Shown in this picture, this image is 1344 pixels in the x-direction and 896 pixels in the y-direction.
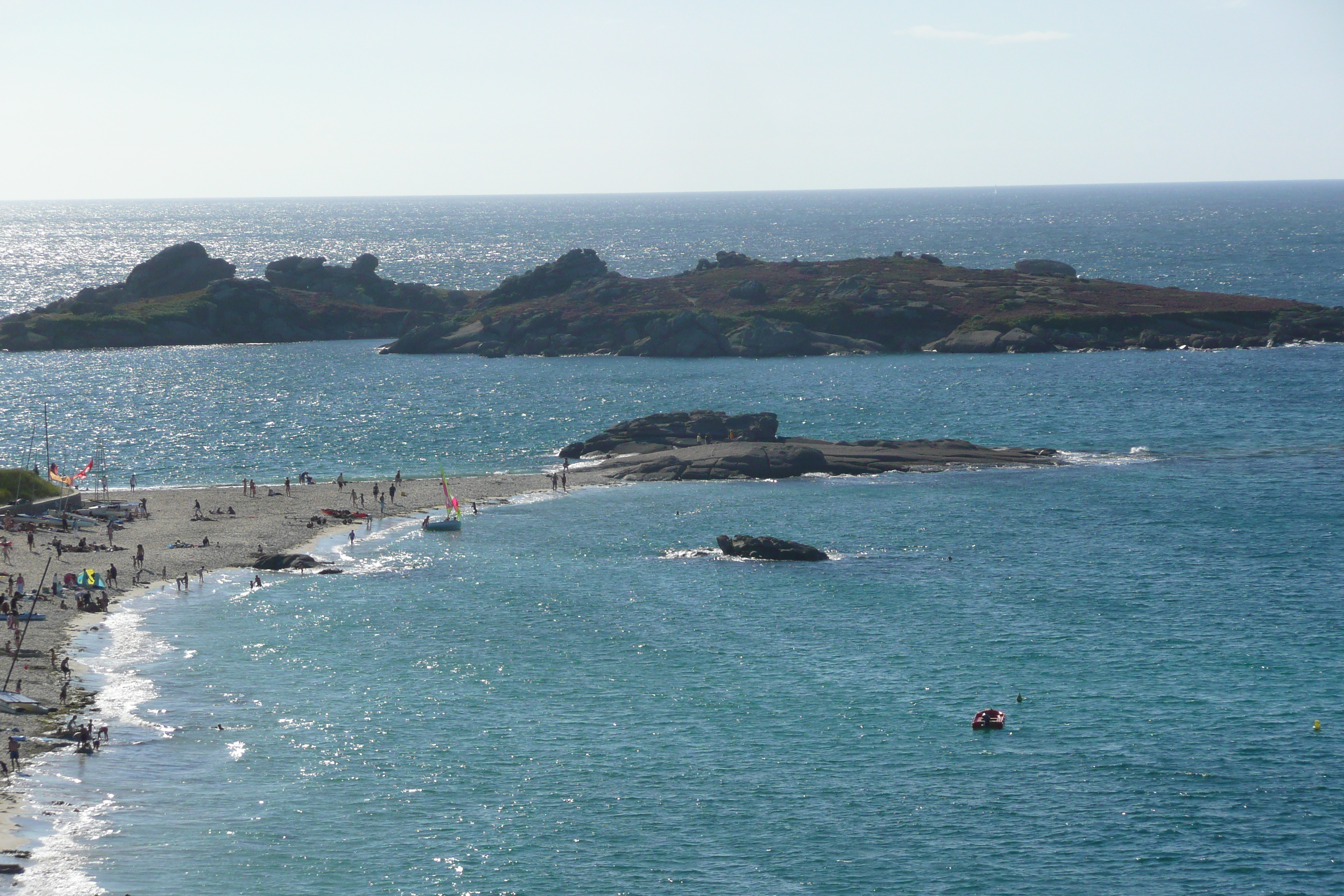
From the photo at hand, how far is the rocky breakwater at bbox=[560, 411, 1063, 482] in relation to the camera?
98.7m

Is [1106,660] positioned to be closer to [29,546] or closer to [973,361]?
[29,546]

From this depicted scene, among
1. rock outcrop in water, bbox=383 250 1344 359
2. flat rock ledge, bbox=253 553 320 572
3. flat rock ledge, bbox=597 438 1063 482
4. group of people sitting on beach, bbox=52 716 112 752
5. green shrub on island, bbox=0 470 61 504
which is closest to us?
group of people sitting on beach, bbox=52 716 112 752

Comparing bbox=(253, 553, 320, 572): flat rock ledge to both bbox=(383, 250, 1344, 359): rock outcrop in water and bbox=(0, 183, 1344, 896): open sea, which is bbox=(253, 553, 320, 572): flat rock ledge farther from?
bbox=(383, 250, 1344, 359): rock outcrop in water

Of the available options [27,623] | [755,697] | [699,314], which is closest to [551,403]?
[699,314]

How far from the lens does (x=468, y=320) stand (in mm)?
182375

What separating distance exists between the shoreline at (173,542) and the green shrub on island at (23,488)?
5.74m

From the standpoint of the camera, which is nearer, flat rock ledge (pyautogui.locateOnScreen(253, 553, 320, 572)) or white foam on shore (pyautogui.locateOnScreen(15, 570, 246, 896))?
white foam on shore (pyautogui.locateOnScreen(15, 570, 246, 896))

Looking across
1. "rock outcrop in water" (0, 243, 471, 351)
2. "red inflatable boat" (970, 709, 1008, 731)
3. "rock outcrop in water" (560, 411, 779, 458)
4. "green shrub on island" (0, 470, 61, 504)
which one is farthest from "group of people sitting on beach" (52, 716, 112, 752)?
"rock outcrop in water" (0, 243, 471, 351)

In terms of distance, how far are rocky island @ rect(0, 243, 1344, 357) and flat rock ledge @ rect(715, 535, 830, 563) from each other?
87.8 metres

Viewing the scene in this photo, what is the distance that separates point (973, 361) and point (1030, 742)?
107 m

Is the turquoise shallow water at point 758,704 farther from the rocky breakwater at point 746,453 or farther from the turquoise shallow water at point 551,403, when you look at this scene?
the turquoise shallow water at point 551,403

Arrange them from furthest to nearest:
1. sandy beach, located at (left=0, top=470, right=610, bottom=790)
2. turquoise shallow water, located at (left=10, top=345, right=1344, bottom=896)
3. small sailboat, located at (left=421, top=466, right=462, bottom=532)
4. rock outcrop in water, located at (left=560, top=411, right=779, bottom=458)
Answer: rock outcrop in water, located at (left=560, top=411, right=779, bottom=458) < small sailboat, located at (left=421, top=466, right=462, bottom=532) < sandy beach, located at (left=0, top=470, right=610, bottom=790) < turquoise shallow water, located at (left=10, top=345, right=1344, bottom=896)

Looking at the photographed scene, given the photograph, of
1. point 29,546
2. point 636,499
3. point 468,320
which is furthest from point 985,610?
point 468,320

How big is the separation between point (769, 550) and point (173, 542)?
36.0 metres
